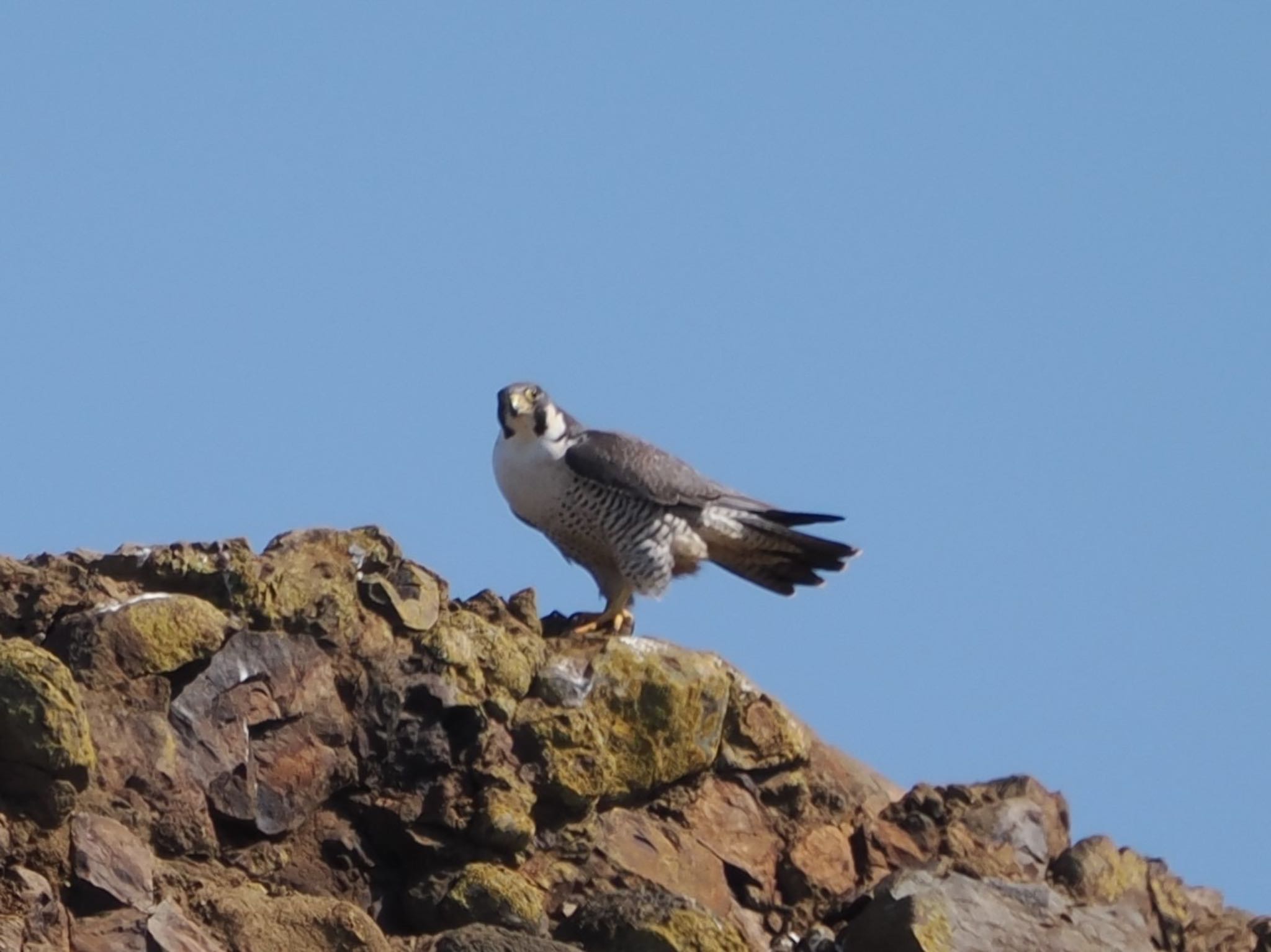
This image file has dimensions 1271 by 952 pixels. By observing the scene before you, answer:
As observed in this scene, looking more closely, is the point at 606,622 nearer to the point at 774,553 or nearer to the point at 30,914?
the point at 774,553

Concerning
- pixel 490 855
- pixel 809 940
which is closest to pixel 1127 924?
pixel 809 940

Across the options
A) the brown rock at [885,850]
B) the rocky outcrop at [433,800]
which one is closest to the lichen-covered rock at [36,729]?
the rocky outcrop at [433,800]

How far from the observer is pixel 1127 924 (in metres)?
9.61

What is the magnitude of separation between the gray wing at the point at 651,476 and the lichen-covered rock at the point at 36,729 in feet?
13.3

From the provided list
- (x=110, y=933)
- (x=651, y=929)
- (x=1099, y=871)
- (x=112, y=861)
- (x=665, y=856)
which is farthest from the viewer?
(x=1099, y=871)

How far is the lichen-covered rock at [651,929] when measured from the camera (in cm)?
834

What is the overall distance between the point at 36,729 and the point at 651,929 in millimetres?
2286

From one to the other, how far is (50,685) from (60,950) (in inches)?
37.4

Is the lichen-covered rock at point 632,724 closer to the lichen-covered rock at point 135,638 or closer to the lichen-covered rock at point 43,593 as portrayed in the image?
the lichen-covered rock at point 135,638

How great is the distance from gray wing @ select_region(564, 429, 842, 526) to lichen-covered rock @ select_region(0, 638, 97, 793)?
4064 millimetres

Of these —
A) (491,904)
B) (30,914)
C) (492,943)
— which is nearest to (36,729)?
(30,914)

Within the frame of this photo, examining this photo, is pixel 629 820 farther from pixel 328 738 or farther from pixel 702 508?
pixel 702 508

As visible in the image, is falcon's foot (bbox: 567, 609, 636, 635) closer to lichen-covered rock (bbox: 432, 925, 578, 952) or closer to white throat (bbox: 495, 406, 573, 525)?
white throat (bbox: 495, 406, 573, 525)

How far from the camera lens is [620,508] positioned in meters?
11.4
